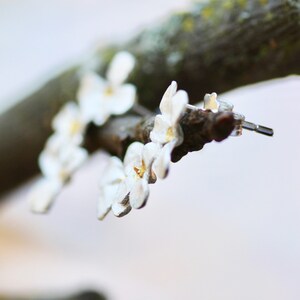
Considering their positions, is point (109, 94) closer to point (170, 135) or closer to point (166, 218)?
point (170, 135)

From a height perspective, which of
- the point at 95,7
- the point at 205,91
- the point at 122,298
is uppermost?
the point at 205,91

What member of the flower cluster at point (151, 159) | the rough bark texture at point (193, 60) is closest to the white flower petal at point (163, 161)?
the flower cluster at point (151, 159)

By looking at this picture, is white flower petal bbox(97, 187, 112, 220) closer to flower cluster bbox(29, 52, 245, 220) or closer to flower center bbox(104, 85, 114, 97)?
flower cluster bbox(29, 52, 245, 220)

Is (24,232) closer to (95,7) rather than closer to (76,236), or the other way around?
(76,236)

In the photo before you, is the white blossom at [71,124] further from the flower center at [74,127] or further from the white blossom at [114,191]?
the white blossom at [114,191]

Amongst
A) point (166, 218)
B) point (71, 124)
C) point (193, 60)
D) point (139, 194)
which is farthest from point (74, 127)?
point (166, 218)

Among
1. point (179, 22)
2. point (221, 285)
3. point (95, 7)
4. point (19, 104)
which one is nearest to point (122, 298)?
point (221, 285)
